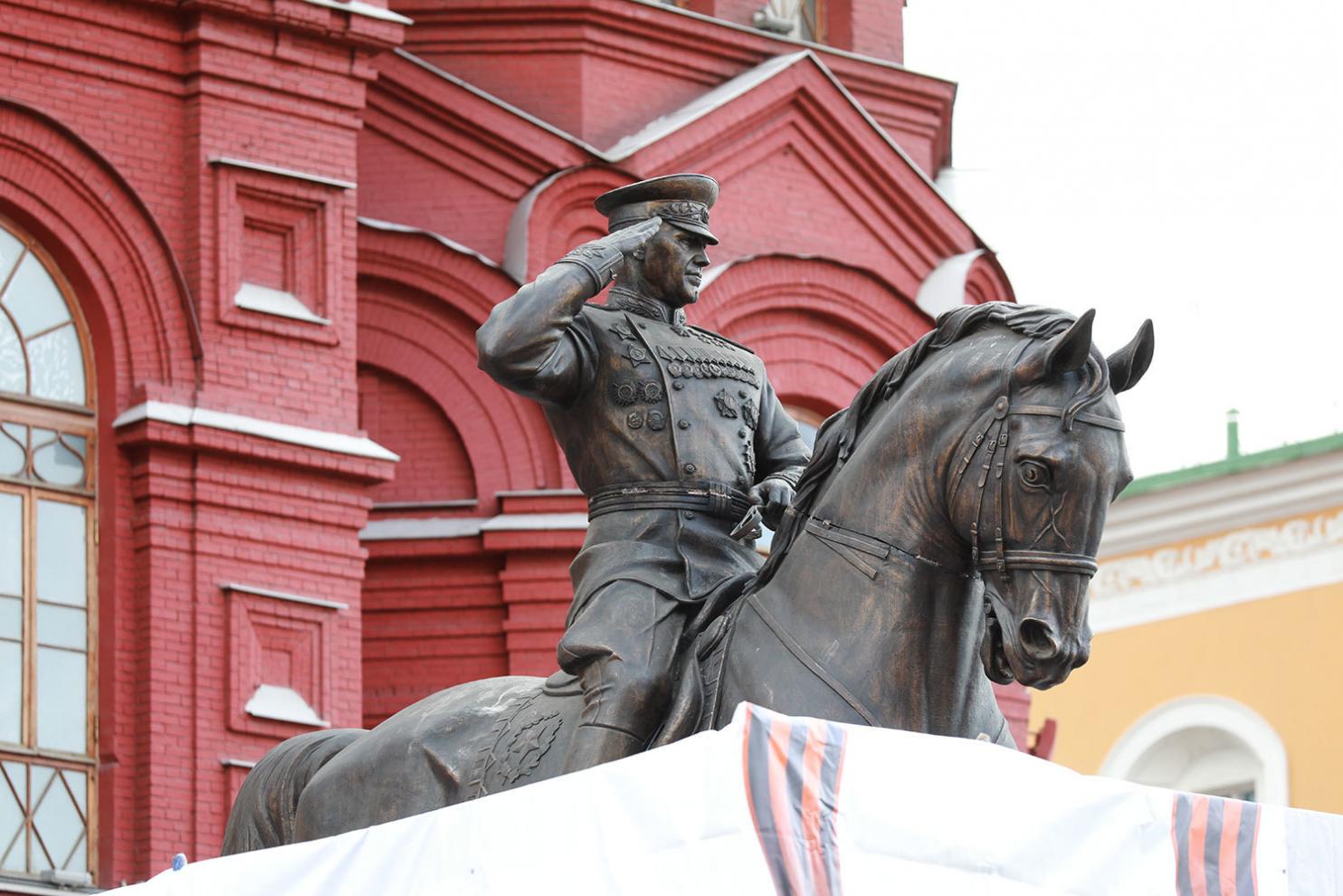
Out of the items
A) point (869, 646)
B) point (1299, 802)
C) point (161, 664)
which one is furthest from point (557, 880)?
point (1299, 802)

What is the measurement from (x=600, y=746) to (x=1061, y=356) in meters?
1.82

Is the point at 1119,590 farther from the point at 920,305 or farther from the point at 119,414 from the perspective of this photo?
the point at 119,414

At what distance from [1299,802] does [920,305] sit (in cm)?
767

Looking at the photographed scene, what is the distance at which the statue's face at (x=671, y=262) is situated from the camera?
11008mm

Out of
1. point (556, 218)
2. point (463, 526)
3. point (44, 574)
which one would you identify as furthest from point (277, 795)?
point (556, 218)

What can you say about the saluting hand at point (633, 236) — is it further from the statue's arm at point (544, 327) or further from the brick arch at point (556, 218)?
the brick arch at point (556, 218)

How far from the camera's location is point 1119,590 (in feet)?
104

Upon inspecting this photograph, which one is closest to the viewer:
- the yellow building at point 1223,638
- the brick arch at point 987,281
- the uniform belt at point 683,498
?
the uniform belt at point 683,498

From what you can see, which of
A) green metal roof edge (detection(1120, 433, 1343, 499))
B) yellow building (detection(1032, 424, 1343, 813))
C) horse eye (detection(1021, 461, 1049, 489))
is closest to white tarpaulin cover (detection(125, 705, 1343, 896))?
horse eye (detection(1021, 461, 1049, 489))

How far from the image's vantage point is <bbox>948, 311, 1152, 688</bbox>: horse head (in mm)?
9469

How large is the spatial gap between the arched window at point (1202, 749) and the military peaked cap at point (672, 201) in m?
20.1

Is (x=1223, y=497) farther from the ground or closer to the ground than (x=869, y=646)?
farther from the ground

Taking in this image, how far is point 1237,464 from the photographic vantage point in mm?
30266

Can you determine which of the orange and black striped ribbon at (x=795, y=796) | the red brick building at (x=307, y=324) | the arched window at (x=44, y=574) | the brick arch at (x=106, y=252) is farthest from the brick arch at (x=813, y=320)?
the orange and black striped ribbon at (x=795, y=796)
